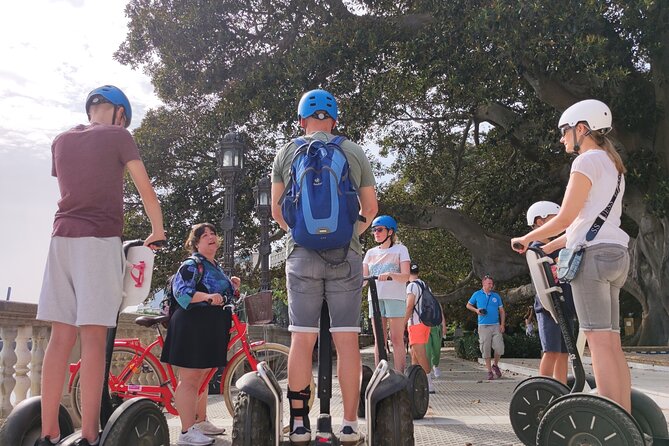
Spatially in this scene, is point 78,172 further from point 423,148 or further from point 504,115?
point 423,148

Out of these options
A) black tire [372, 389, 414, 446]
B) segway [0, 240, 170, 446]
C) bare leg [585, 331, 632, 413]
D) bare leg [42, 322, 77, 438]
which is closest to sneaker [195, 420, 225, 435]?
segway [0, 240, 170, 446]

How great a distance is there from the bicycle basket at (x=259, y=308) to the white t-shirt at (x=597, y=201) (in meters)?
4.01

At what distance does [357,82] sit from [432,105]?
6253 millimetres

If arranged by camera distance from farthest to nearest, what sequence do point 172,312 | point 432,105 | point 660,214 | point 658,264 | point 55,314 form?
point 432,105
point 658,264
point 660,214
point 172,312
point 55,314

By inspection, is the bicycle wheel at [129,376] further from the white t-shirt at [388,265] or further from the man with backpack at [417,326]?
the man with backpack at [417,326]

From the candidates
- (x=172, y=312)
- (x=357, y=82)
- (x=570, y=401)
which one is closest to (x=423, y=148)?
(x=357, y=82)

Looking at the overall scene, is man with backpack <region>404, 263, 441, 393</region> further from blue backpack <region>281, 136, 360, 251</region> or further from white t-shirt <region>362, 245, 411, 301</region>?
blue backpack <region>281, 136, 360, 251</region>

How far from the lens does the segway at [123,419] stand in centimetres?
296

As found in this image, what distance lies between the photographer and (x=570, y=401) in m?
3.21

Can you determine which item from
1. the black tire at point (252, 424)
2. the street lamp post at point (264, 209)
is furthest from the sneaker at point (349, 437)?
the street lamp post at point (264, 209)

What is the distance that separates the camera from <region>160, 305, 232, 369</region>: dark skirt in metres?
4.77

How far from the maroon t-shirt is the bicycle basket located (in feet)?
11.6

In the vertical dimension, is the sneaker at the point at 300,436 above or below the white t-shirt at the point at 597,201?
below

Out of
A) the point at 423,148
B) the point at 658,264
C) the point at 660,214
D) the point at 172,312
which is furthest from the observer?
the point at 423,148
